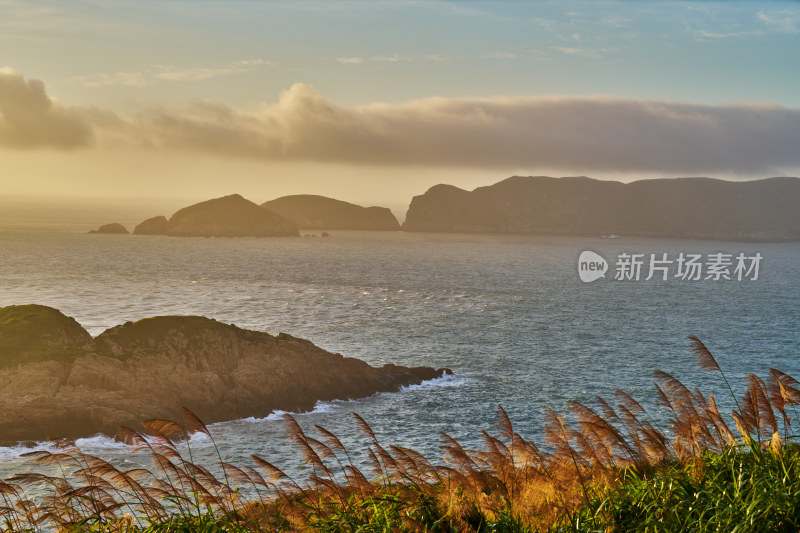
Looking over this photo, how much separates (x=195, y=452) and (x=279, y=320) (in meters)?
44.7

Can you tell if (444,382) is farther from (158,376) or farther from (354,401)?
(158,376)

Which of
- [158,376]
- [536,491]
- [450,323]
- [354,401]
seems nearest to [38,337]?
[158,376]

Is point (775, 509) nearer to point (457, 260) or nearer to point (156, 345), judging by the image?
point (156, 345)

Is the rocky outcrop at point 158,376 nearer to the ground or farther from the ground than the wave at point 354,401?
farther from the ground

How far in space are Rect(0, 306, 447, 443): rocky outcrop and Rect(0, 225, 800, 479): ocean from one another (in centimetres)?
155

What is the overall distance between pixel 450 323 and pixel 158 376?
40.9 meters

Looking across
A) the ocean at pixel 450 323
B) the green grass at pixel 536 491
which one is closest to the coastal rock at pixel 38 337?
the ocean at pixel 450 323

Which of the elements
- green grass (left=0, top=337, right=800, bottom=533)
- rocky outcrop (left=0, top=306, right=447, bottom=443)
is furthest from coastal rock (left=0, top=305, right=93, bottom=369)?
green grass (left=0, top=337, right=800, bottom=533)

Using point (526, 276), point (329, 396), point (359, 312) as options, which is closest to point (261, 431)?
point (329, 396)

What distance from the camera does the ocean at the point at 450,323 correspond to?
120ft

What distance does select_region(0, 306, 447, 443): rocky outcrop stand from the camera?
112ft

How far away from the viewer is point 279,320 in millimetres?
75750

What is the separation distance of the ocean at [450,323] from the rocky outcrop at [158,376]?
155 centimetres

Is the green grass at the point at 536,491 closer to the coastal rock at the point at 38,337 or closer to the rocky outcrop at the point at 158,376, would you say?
the rocky outcrop at the point at 158,376
